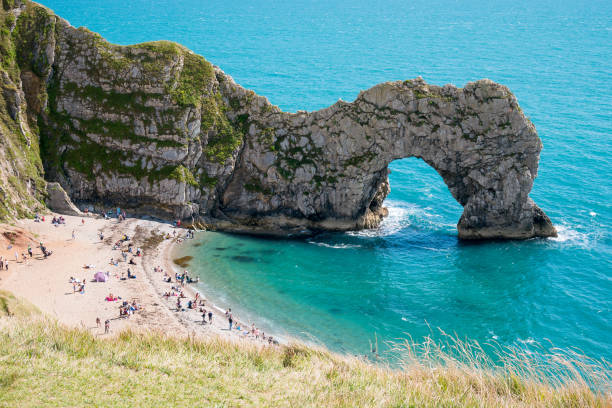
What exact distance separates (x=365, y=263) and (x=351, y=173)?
1331cm

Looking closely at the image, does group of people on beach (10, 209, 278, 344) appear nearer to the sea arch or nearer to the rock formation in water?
the rock formation in water

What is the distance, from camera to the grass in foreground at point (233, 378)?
1619 cm

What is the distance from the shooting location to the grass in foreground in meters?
16.2

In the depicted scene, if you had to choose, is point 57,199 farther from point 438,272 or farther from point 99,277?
point 438,272

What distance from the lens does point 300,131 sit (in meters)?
75.9

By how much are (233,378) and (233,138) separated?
59087 millimetres

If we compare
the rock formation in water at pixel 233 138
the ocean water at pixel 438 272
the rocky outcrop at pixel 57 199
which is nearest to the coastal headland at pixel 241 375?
the ocean water at pixel 438 272

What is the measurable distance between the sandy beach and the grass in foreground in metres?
27.4

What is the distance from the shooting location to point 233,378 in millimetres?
19125

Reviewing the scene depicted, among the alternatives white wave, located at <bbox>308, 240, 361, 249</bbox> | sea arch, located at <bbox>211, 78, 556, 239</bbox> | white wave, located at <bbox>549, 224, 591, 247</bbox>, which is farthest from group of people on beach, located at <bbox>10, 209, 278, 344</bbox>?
white wave, located at <bbox>549, 224, 591, 247</bbox>

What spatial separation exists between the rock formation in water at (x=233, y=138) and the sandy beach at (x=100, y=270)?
658 centimetres

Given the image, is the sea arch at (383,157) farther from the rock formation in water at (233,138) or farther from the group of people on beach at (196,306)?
the group of people on beach at (196,306)

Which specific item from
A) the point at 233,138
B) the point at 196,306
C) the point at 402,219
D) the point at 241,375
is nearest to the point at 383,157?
the point at 402,219

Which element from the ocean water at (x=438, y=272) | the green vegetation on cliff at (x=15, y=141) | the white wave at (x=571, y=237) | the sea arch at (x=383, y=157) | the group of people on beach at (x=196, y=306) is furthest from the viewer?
the white wave at (x=571, y=237)
